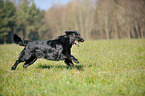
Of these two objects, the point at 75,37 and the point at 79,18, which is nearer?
the point at 75,37

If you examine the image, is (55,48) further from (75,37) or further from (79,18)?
(79,18)

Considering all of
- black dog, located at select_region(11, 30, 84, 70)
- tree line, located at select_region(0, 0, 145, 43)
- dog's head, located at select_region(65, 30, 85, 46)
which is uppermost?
tree line, located at select_region(0, 0, 145, 43)

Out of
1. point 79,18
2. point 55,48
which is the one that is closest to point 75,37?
point 55,48

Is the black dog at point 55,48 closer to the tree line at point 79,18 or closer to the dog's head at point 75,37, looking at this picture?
the dog's head at point 75,37

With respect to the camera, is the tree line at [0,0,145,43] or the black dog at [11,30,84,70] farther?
the tree line at [0,0,145,43]

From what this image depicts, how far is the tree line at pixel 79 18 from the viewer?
2816 centimetres

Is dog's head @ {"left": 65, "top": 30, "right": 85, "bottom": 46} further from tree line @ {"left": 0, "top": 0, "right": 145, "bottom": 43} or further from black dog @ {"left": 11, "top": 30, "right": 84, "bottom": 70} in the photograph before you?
tree line @ {"left": 0, "top": 0, "right": 145, "bottom": 43}

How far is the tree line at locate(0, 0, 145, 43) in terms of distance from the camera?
28156mm

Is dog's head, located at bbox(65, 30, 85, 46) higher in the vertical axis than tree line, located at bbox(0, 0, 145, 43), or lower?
lower

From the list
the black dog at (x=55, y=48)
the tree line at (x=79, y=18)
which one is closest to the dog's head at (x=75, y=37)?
the black dog at (x=55, y=48)

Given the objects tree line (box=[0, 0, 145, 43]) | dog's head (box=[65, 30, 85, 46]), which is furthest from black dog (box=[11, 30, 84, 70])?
tree line (box=[0, 0, 145, 43])

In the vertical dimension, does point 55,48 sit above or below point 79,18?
below

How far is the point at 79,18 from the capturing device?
39625 mm

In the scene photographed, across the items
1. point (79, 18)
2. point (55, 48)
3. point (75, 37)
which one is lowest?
point (55, 48)
